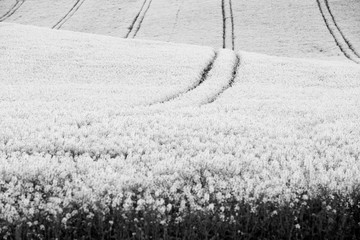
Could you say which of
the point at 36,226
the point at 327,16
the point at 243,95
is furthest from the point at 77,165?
the point at 327,16

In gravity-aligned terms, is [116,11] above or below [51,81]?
below

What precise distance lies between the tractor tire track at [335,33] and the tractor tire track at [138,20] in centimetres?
3018

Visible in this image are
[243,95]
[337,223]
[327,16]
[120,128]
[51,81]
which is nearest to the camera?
[337,223]

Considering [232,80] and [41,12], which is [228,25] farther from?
[232,80]

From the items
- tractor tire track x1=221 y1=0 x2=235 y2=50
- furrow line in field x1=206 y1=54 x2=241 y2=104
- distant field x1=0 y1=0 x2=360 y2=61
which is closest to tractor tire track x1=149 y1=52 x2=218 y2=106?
furrow line in field x1=206 y1=54 x2=241 y2=104

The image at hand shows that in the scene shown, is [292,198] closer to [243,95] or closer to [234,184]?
[234,184]

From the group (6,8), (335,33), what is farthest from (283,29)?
(6,8)

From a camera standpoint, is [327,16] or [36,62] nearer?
[36,62]

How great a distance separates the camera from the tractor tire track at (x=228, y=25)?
5874 cm

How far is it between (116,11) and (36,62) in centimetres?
4885

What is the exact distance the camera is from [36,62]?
28391 millimetres

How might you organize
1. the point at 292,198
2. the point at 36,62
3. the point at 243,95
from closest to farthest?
the point at 292,198 → the point at 243,95 → the point at 36,62

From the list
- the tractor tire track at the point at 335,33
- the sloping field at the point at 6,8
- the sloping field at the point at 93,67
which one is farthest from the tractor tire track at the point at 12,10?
the tractor tire track at the point at 335,33

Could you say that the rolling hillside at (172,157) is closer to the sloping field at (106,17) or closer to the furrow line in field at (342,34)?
the furrow line in field at (342,34)
